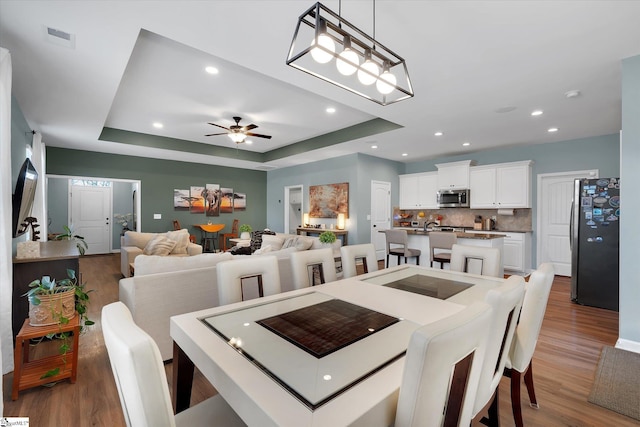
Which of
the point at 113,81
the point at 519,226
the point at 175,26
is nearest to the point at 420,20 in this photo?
the point at 175,26

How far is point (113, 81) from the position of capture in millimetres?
3008

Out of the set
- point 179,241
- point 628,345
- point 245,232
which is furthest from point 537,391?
point 245,232

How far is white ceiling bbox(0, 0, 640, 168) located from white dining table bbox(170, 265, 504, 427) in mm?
1976

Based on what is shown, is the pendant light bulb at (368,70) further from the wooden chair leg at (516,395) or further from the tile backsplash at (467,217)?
the tile backsplash at (467,217)

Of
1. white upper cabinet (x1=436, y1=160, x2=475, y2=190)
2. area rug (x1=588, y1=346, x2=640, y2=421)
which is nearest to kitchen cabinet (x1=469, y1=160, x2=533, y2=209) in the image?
white upper cabinet (x1=436, y1=160, x2=475, y2=190)

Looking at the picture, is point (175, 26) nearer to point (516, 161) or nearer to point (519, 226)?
point (516, 161)

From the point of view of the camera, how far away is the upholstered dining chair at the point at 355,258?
2455mm

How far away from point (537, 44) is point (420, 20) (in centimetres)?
110

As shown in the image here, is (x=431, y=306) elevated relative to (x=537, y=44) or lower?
lower

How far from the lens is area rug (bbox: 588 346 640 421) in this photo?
1940 millimetres

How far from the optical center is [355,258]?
8.37ft

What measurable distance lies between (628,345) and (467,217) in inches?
168

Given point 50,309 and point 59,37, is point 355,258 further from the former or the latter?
point 59,37

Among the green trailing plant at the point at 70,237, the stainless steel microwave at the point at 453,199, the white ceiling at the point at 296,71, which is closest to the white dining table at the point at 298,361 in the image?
the white ceiling at the point at 296,71
